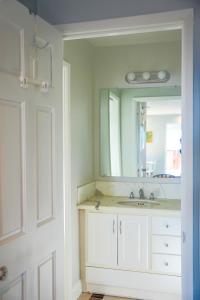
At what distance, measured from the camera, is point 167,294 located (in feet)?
9.92

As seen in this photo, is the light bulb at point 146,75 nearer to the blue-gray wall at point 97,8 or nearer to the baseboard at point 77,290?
the blue-gray wall at point 97,8

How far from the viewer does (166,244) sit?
2.98 metres

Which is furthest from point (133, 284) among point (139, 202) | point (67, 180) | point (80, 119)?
point (80, 119)

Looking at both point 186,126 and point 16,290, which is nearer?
point 16,290

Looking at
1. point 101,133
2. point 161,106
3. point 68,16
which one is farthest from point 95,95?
point 68,16

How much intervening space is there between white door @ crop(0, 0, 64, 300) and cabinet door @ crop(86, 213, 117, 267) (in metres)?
1.17

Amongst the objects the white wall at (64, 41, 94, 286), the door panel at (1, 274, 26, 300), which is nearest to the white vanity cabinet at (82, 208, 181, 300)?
the white wall at (64, 41, 94, 286)

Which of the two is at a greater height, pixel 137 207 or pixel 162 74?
pixel 162 74

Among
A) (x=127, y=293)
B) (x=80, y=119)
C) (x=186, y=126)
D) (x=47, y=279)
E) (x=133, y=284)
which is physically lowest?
(x=127, y=293)

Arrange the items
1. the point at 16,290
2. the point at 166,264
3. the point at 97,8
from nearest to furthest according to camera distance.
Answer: the point at 16,290
the point at 97,8
the point at 166,264

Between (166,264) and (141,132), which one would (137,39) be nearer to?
(141,132)

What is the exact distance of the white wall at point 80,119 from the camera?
Result: 10.3 feet

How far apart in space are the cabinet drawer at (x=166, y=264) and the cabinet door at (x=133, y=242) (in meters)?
0.08

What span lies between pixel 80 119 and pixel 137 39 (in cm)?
105
